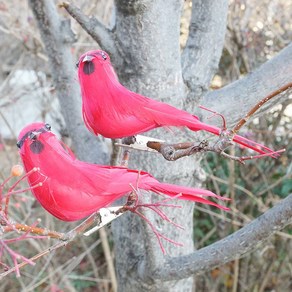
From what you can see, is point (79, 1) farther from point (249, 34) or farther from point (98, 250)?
point (98, 250)

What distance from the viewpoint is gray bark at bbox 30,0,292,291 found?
0.96 metres

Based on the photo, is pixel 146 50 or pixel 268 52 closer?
pixel 146 50

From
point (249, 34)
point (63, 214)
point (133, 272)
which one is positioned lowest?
point (133, 272)

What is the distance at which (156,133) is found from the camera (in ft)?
3.44

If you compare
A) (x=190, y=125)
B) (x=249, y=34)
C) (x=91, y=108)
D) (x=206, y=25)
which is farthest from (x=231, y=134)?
(x=249, y=34)

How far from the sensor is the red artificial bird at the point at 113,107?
2.27 ft

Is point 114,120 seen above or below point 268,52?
above

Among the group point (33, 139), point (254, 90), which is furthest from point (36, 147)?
point (254, 90)

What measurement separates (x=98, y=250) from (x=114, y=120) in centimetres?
184

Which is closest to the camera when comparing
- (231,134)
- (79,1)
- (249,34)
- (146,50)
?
(231,134)

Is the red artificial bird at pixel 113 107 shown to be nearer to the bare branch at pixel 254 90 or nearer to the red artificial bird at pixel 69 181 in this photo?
the red artificial bird at pixel 69 181

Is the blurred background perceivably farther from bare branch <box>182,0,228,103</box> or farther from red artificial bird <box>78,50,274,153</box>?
red artificial bird <box>78,50,274,153</box>

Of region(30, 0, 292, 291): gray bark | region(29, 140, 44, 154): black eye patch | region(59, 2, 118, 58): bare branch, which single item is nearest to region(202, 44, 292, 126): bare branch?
region(30, 0, 292, 291): gray bark

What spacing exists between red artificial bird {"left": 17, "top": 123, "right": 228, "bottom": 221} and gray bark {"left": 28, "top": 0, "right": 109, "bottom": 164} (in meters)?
0.56
